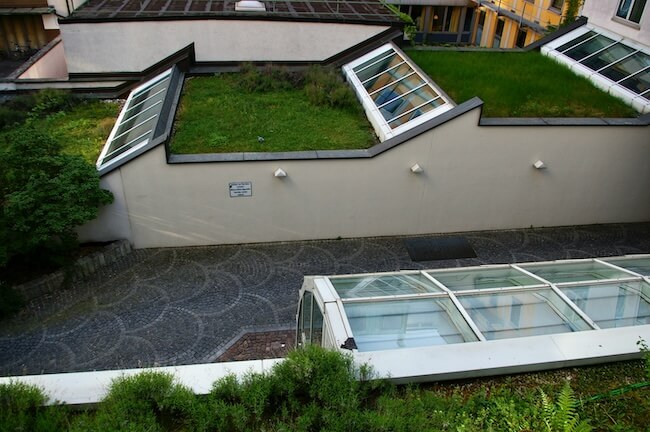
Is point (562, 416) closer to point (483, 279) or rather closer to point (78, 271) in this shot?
point (483, 279)

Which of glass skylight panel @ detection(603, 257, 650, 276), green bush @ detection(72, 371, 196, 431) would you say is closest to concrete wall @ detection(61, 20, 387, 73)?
glass skylight panel @ detection(603, 257, 650, 276)

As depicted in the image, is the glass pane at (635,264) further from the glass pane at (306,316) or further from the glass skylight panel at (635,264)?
the glass pane at (306,316)

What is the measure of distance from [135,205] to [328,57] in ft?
34.6

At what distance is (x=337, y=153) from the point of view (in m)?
13.3

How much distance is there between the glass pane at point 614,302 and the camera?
Answer: 23.6ft

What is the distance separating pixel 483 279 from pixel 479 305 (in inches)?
46.5

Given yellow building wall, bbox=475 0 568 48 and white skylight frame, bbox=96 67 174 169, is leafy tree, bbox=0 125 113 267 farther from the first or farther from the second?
yellow building wall, bbox=475 0 568 48

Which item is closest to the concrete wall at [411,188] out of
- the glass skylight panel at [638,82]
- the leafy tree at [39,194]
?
the leafy tree at [39,194]

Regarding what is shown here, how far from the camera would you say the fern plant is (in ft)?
17.1

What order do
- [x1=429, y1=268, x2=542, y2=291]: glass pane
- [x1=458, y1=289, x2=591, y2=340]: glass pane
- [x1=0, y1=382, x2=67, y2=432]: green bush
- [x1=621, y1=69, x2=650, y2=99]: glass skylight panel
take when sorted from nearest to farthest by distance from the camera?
1. [x1=0, y1=382, x2=67, y2=432]: green bush
2. [x1=458, y1=289, x2=591, y2=340]: glass pane
3. [x1=429, y1=268, x2=542, y2=291]: glass pane
4. [x1=621, y1=69, x2=650, y2=99]: glass skylight panel

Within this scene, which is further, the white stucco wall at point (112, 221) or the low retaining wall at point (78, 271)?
the white stucco wall at point (112, 221)

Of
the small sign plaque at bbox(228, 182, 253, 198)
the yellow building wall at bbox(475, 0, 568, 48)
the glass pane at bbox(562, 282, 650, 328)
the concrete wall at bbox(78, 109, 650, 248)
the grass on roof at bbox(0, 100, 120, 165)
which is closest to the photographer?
the glass pane at bbox(562, 282, 650, 328)

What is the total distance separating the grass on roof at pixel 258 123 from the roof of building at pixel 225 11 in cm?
318

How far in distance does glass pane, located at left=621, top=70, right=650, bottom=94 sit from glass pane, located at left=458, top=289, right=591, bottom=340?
11.6 m
